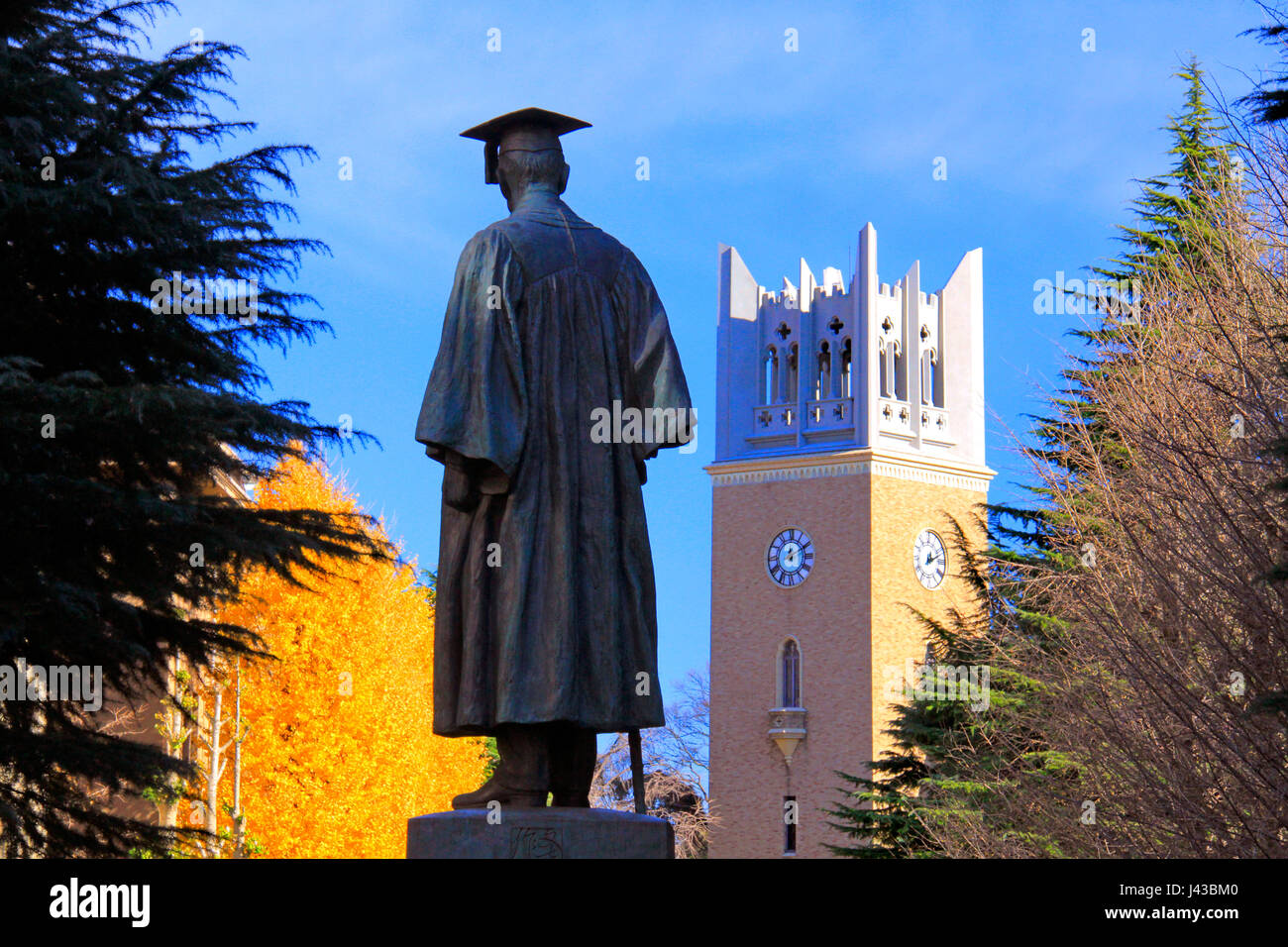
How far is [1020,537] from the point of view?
29797 millimetres

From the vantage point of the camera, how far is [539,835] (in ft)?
18.4

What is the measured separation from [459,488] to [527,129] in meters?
1.49

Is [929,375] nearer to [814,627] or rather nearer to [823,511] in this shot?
[823,511]

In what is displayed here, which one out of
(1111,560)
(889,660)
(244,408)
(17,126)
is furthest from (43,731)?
(889,660)

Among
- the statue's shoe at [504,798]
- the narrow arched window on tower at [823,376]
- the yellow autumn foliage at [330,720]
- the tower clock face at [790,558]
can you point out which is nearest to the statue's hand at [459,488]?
the statue's shoe at [504,798]

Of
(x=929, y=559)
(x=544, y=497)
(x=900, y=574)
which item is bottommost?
(x=544, y=497)

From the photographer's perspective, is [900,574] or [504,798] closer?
[504,798]

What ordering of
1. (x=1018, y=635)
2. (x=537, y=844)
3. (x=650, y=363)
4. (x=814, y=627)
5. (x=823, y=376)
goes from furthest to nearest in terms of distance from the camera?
(x=823, y=376) < (x=814, y=627) < (x=1018, y=635) < (x=650, y=363) < (x=537, y=844)

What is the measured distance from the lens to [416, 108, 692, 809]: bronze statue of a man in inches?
236

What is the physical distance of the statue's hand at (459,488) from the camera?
6.12 meters

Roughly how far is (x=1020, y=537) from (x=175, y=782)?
14832 mm

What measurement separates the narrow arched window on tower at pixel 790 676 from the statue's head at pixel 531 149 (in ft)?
180

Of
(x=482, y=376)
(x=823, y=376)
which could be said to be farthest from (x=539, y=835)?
(x=823, y=376)

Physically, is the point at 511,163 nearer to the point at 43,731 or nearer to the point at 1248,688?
the point at 1248,688
